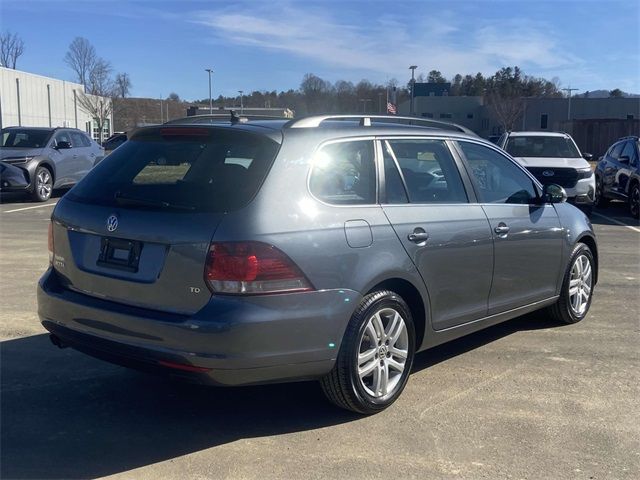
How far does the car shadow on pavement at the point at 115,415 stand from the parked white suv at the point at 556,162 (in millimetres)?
9098

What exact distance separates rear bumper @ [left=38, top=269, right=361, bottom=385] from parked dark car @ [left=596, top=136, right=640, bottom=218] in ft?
39.1

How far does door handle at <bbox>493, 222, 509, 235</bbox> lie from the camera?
480cm

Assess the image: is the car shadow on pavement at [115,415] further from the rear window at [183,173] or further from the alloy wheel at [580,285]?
the alloy wheel at [580,285]

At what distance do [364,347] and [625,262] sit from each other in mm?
6332

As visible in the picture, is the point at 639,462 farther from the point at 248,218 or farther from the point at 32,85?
the point at 32,85

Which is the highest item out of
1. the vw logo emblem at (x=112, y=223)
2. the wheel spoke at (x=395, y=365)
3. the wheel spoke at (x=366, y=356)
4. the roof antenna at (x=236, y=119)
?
the roof antenna at (x=236, y=119)

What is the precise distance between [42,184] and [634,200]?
1317cm

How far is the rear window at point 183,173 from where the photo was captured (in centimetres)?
351

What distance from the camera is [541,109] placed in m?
69.1

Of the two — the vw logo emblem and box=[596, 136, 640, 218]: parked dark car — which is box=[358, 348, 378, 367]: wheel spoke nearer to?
the vw logo emblem

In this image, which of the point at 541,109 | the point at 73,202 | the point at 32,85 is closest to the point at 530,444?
the point at 73,202

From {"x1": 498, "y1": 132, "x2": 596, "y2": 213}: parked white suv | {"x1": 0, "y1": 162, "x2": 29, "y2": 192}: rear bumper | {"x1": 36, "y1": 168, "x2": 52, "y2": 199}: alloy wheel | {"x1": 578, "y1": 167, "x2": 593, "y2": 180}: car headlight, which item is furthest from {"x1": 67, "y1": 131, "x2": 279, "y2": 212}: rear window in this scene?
{"x1": 36, "y1": 168, "x2": 52, "y2": 199}: alloy wheel

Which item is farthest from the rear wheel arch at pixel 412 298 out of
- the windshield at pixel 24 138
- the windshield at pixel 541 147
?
the windshield at pixel 24 138

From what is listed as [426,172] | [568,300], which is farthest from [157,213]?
[568,300]
